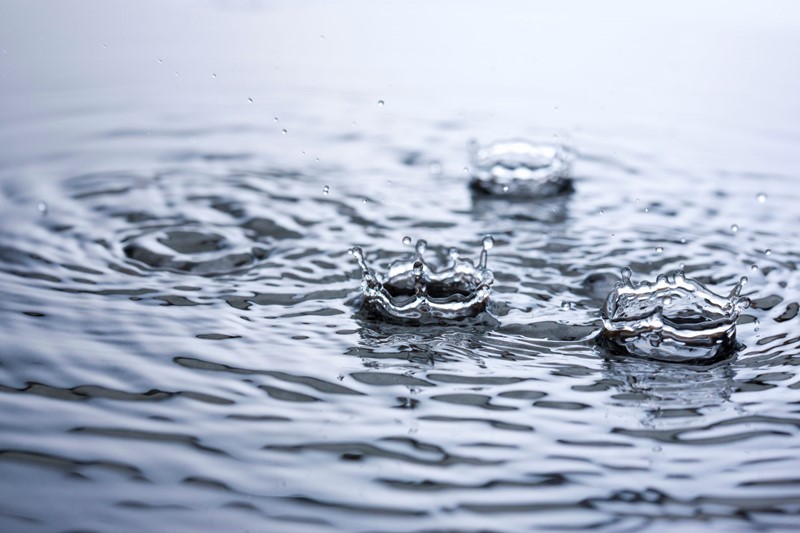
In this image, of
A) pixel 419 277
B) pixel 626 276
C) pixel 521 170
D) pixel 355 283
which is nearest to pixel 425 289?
pixel 419 277

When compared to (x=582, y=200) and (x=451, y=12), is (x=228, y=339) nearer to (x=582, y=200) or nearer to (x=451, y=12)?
(x=582, y=200)

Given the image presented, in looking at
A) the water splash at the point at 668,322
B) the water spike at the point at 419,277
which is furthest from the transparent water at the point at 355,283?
the water spike at the point at 419,277

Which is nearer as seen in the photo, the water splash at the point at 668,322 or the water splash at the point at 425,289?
the water splash at the point at 668,322

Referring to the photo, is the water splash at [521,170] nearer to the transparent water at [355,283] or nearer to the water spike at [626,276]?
the transparent water at [355,283]

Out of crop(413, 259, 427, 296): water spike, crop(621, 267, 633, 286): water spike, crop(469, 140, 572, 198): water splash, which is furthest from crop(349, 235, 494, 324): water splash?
crop(469, 140, 572, 198): water splash

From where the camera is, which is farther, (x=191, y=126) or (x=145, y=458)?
(x=191, y=126)

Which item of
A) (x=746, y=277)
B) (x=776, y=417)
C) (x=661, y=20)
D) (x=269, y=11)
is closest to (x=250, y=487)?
(x=776, y=417)
